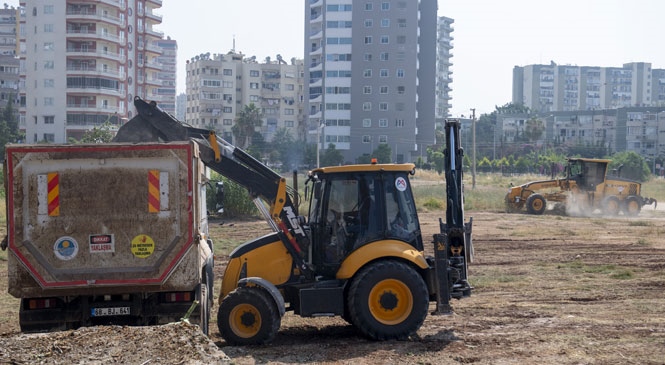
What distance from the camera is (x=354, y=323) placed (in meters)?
10.8

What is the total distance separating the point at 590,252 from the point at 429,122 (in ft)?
282

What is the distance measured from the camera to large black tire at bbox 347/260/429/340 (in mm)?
10750

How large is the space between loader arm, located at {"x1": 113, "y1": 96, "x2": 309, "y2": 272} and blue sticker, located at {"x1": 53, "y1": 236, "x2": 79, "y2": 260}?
2517mm

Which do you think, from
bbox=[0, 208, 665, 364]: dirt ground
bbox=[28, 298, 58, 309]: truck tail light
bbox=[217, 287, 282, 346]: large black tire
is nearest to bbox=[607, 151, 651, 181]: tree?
bbox=[0, 208, 665, 364]: dirt ground

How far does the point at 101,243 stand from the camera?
9523 millimetres

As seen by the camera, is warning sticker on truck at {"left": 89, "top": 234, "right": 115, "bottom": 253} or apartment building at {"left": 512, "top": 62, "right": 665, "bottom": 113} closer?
warning sticker on truck at {"left": 89, "top": 234, "right": 115, "bottom": 253}

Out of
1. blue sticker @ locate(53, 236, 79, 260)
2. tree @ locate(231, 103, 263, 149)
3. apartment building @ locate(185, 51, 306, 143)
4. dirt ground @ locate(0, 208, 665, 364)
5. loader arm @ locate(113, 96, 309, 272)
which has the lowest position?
dirt ground @ locate(0, 208, 665, 364)

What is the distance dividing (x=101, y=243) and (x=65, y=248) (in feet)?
1.39

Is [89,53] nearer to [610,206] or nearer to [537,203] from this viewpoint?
[537,203]

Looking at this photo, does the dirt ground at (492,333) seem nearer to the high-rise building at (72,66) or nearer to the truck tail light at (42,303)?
the truck tail light at (42,303)

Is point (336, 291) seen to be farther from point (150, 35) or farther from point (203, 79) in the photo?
point (203, 79)

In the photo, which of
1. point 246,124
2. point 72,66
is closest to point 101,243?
point 72,66

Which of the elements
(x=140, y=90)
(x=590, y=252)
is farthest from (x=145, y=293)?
(x=140, y=90)

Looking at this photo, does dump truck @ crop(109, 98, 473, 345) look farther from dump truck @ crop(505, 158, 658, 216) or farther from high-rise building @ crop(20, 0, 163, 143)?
high-rise building @ crop(20, 0, 163, 143)
